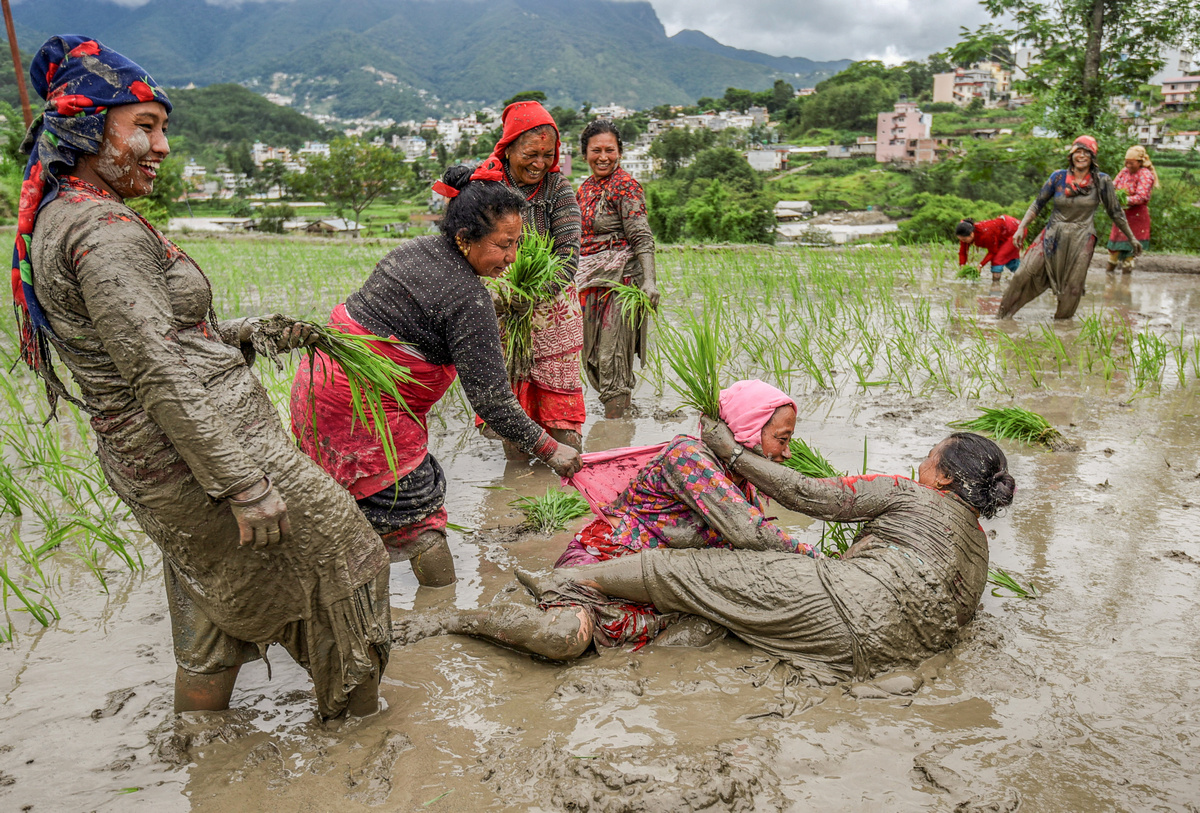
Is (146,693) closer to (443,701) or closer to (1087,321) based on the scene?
(443,701)

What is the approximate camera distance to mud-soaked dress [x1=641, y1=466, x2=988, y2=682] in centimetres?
228

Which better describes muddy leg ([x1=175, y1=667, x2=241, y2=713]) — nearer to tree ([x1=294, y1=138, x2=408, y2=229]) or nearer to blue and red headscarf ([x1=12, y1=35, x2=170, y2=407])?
blue and red headscarf ([x1=12, y1=35, x2=170, y2=407])

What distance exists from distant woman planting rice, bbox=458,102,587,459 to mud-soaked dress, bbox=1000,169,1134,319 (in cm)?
510

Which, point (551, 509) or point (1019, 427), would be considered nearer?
point (551, 509)

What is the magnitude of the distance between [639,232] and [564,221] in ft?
2.55

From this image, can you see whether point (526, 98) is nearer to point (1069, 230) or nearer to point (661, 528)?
point (1069, 230)

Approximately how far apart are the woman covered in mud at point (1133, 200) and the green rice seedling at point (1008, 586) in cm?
826

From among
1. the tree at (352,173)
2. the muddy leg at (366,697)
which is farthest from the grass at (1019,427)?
the tree at (352,173)

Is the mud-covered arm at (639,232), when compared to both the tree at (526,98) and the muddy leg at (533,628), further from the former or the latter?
the muddy leg at (533,628)

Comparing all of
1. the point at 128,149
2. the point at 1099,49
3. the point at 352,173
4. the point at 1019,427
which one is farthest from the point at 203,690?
the point at 352,173

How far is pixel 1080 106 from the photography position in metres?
13.2

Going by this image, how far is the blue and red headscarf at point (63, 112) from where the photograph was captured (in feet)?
5.33

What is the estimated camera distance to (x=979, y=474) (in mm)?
2449

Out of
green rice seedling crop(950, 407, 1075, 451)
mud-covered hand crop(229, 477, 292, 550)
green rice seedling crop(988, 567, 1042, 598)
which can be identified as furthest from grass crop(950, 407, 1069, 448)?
mud-covered hand crop(229, 477, 292, 550)
